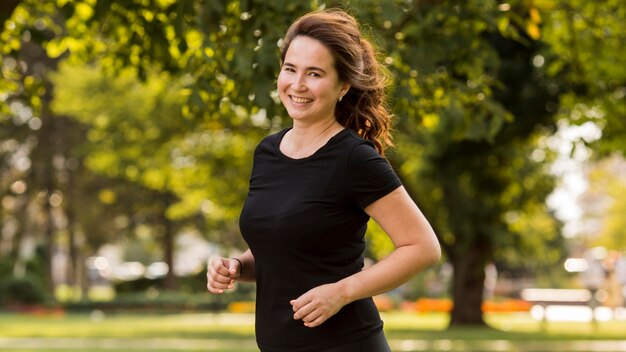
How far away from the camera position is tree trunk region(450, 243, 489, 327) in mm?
31094

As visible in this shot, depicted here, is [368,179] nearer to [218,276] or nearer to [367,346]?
[367,346]

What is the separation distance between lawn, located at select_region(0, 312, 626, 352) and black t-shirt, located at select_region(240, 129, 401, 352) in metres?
17.7

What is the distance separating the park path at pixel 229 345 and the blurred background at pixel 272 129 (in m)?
3.22

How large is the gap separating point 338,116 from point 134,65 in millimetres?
8793

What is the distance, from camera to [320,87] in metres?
3.53

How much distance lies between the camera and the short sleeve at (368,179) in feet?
11.1

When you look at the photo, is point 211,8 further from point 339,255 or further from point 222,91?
point 339,255

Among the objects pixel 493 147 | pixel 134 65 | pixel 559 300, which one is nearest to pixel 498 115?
pixel 134 65

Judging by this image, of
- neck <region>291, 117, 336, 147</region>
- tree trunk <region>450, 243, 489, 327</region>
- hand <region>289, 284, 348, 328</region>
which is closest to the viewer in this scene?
hand <region>289, 284, 348, 328</region>

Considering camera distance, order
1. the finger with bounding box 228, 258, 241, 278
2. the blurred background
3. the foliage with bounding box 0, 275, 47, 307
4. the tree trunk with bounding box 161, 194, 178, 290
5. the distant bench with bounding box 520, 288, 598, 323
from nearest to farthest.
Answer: the finger with bounding box 228, 258, 241, 278
the blurred background
the distant bench with bounding box 520, 288, 598, 323
the foliage with bounding box 0, 275, 47, 307
the tree trunk with bounding box 161, 194, 178, 290

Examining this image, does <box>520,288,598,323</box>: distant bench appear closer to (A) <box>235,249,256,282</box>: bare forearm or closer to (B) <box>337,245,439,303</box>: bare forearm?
(A) <box>235,249,256,282</box>: bare forearm

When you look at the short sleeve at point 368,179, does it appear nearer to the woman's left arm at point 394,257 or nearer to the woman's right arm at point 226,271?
the woman's left arm at point 394,257

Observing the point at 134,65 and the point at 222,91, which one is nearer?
the point at 222,91

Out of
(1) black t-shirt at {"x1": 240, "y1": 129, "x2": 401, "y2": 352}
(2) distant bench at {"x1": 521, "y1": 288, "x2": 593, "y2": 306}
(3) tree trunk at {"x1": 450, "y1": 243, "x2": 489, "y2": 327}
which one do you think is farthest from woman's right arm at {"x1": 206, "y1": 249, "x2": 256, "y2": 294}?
(2) distant bench at {"x1": 521, "y1": 288, "x2": 593, "y2": 306}
